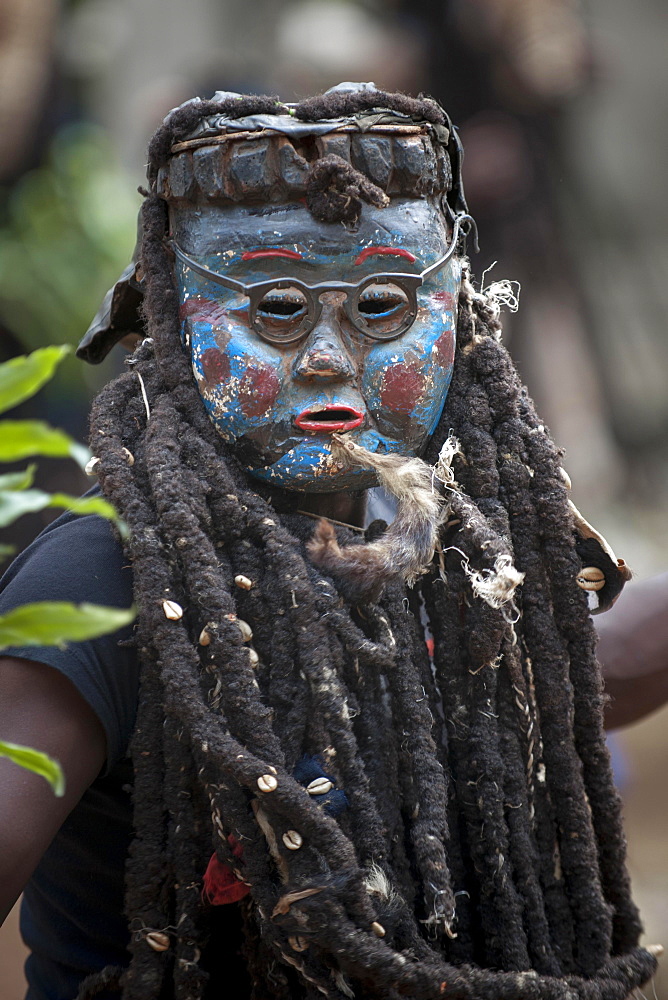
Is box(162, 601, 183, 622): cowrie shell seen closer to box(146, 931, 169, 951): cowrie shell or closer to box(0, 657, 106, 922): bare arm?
box(0, 657, 106, 922): bare arm

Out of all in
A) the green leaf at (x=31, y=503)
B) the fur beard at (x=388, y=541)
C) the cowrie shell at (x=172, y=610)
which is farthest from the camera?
the fur beard at (x=388, y=541)

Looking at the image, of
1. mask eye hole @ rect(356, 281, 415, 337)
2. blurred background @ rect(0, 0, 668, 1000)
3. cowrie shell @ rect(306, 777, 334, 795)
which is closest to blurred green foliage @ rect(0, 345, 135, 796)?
cowrie shell @ rect(306, 777, 334, 795)

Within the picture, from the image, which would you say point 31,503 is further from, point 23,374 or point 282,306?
point 282,306

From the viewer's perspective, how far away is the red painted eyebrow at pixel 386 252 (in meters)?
1.74

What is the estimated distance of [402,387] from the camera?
1.78m

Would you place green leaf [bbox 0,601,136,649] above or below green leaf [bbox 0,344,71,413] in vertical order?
below

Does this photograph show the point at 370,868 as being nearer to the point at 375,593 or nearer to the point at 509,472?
the point at 375,593

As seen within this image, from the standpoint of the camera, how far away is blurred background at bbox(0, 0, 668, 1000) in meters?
4.21

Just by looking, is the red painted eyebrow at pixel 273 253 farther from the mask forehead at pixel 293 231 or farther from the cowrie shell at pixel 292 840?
Result: the cowrie shell at pixel 292 840

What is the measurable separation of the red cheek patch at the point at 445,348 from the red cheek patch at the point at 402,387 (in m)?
0.06

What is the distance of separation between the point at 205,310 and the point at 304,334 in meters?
0.18

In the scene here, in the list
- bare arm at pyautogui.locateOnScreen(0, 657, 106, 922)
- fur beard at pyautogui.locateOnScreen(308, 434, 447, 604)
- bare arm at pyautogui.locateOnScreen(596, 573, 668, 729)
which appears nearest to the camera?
bare arm at pyautogui.locateOnScreen(0, 657, 106, 922)

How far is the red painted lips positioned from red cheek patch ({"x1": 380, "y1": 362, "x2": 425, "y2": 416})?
0.21ft

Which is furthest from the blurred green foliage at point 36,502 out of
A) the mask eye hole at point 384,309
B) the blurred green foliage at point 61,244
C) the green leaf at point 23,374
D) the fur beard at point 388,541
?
the blurred green foliage at point 61,244
